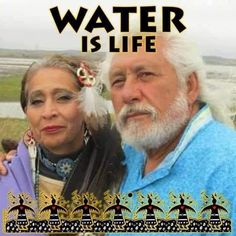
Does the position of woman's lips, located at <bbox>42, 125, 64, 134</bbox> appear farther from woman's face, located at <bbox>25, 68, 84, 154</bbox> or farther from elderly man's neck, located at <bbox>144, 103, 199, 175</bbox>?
elderly man's neck, located at <bbox>144, 103, 199, 175</bbox>

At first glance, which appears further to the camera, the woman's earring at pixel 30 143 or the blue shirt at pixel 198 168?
the woman's earring at pixel 30 143

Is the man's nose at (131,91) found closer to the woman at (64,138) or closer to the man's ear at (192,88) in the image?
the woman at (64,138)

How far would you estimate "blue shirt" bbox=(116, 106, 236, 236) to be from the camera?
3.30 metres

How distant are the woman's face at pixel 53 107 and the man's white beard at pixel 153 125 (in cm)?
27

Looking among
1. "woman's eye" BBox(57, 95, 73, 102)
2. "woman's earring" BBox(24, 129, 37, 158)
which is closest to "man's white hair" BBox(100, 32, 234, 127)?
"woman's eye" BBox(57, 95, 73, 102)

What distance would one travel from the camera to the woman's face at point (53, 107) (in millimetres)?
3379

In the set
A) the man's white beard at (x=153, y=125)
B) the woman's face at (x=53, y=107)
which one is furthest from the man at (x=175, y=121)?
the woman's face at (x=53, y=107)

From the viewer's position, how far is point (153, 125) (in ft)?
11.0

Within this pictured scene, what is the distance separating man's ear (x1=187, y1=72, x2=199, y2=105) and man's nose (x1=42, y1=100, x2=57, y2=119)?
78 cm

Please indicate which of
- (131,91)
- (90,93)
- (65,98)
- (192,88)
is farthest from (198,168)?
(65,98)

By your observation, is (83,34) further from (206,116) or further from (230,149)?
(230,149)

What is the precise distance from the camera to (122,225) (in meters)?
3.41

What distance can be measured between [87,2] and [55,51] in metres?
0.34

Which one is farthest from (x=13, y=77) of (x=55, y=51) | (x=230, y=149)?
(x=230, y=149)
